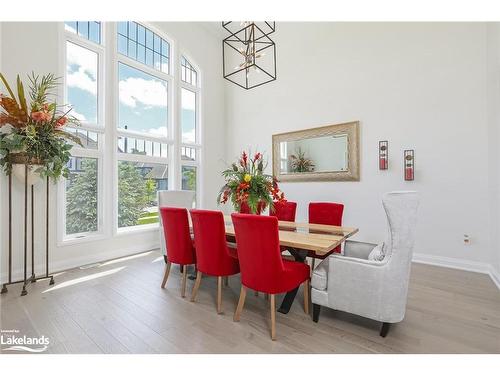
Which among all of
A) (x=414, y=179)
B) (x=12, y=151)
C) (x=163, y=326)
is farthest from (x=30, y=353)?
(x=414, y=179)

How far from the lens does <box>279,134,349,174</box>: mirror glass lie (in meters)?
4.38

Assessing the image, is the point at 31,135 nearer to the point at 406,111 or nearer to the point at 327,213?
the point at 327,213

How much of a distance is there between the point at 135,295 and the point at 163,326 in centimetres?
78

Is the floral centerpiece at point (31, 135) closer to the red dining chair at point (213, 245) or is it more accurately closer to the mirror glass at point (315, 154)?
the red dining chair at point (213, 245)

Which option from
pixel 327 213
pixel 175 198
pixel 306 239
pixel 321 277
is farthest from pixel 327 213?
pixel 175 198

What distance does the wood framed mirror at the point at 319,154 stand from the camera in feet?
14.0

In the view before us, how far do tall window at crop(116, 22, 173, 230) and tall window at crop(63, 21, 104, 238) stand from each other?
33 centimetres

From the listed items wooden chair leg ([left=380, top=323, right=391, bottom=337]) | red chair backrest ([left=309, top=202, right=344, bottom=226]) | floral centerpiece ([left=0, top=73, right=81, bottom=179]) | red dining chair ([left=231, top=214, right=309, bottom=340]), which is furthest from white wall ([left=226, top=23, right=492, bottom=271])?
floral centerpiece ([left=0, top=73, right=81, bottom=179])

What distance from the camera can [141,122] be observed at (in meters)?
4.51

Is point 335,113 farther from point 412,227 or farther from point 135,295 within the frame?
point 135,295

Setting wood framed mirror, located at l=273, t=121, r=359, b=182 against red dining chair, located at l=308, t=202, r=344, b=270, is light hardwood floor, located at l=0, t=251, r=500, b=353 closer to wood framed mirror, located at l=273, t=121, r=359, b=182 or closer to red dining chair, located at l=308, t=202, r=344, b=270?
red dining chair, located at l=308, t=202, r=344, b=270

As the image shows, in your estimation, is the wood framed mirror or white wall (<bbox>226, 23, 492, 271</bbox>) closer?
white wall (<bbox>226, 23, 492, 271</bbox>)

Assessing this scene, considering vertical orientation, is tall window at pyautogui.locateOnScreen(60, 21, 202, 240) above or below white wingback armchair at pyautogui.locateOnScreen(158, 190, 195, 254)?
above

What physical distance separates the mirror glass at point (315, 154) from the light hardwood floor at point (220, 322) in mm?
2280
